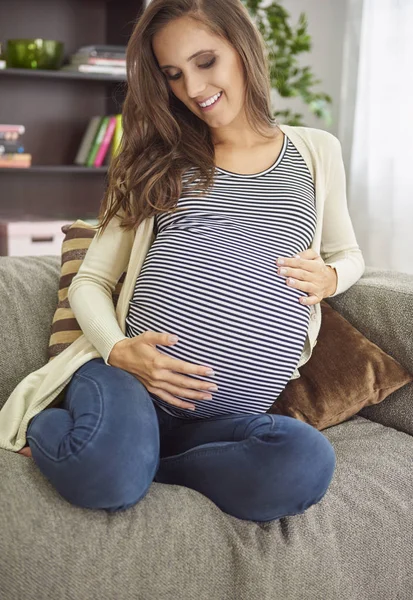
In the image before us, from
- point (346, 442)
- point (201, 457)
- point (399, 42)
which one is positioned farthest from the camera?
point (399, 42)

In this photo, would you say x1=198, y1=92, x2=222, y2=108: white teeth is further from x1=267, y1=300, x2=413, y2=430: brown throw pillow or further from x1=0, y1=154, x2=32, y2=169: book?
x1=0, y1=154, x2=32, y2=169: book

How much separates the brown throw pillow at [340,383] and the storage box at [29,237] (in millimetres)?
1847

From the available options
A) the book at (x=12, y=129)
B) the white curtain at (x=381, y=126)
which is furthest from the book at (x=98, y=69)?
the white curtain at (x=381, y=126)

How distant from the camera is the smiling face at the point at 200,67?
1539 mm

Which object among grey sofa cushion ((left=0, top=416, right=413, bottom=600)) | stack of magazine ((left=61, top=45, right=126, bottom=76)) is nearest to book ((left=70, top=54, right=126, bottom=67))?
stack of magazine ((left=61, top=45, right=126, bottom=76))

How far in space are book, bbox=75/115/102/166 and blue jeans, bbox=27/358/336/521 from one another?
2.50 m

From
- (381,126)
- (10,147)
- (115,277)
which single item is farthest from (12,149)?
(115,277)

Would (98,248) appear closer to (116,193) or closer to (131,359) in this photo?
(116,193)

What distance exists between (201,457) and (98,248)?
1.67 ft

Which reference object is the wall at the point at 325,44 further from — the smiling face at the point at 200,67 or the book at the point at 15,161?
the smiling face at the point at 200,67

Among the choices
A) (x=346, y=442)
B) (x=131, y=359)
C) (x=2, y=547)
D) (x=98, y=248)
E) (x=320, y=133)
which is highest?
(x=320, y=133)

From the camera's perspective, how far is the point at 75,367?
1460mm

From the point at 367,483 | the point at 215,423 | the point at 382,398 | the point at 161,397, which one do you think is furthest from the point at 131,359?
the point at 382,398

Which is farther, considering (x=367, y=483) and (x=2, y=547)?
(x=367, y=483)
